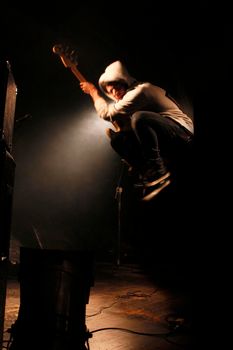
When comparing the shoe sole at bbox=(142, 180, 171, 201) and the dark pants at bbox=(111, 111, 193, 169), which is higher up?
the dark pants at bbox=(111, 111, 193, 169)

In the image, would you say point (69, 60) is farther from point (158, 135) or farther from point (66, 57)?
point (158, 135)

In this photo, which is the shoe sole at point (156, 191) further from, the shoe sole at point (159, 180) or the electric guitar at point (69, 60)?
the electric guitar at point (69, 60)

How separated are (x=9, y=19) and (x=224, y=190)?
6.50 m

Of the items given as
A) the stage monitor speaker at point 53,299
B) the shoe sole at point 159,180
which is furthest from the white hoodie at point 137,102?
the stage monitor speaker at point 53,299

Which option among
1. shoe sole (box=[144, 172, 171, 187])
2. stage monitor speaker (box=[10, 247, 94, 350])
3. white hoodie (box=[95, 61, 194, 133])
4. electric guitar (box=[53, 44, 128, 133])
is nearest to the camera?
stage monitor speaker (box=[10, 247, 94, 350])

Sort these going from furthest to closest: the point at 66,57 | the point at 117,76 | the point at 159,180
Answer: the point at 66,57, the point at 117,76, the point at 159,180

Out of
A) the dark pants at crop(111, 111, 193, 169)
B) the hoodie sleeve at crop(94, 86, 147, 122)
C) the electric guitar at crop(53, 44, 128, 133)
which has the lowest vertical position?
the dark pants at crop(111, 111, 193, 169)

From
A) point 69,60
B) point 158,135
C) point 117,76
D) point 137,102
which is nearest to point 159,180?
point 158,135

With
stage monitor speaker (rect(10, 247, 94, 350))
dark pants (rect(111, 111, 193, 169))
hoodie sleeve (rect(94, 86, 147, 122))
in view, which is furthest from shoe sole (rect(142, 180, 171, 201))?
stage monitor speaker (rect(10, 247, 94, 350))

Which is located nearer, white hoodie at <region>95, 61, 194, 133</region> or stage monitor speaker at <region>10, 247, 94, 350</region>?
stage monitor speaker at <region>10, 247, 94, 350</region>

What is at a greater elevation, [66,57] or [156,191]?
[66,57]

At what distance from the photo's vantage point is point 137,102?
5.05 m

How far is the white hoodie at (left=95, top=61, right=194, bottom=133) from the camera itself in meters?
5.07

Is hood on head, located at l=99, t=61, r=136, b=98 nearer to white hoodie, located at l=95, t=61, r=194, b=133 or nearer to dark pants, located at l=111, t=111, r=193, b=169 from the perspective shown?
white hoodie, located at l=95, t=61, r=194, b=133
